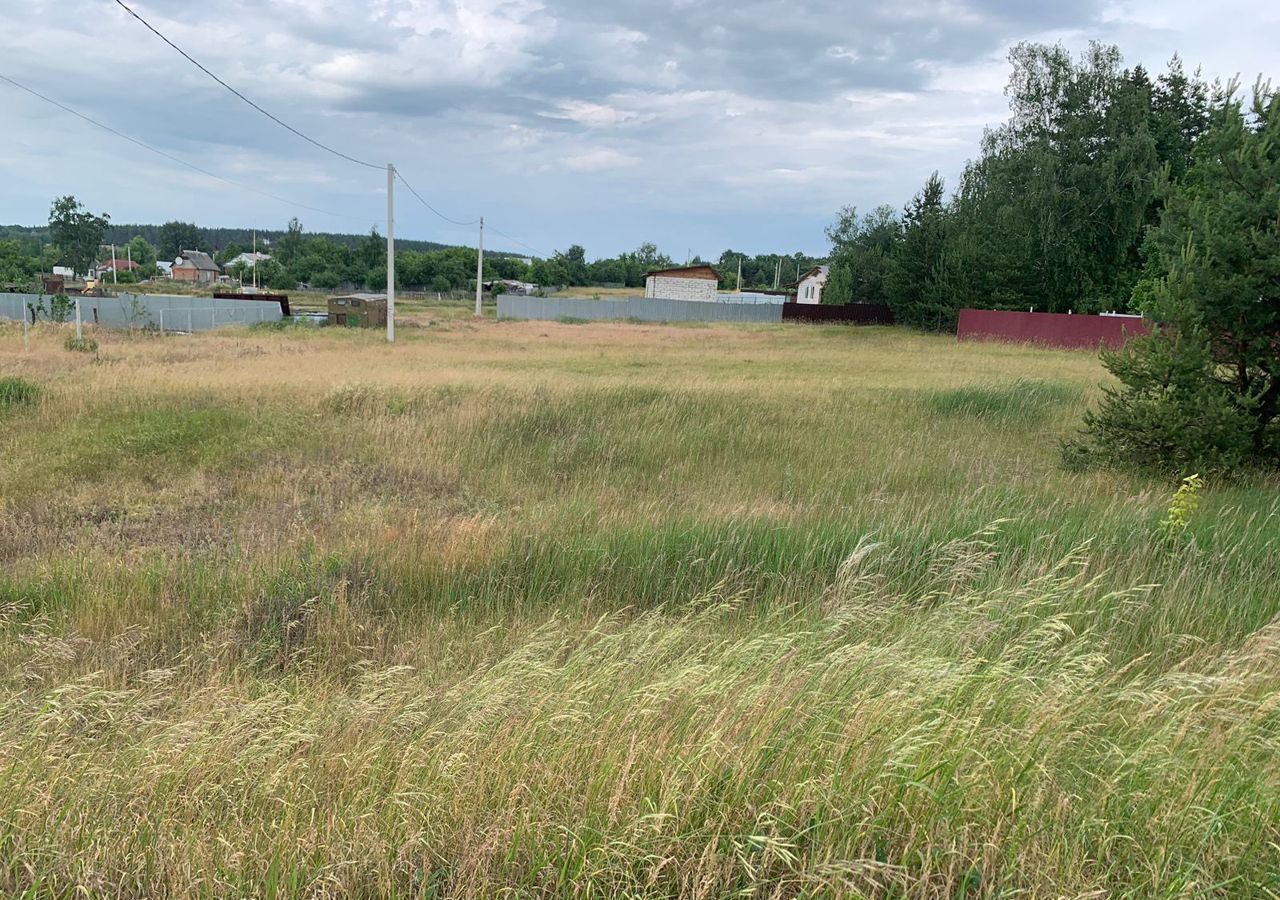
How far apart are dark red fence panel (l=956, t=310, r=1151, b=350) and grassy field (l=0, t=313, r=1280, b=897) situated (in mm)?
27986

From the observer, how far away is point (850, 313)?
210 ft

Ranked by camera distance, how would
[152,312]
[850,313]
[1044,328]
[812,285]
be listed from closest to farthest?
[1044,328]
[152,312]
[850,313]
[812,285]

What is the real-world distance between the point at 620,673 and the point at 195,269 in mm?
170832

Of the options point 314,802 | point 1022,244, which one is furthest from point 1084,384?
point 1022,244

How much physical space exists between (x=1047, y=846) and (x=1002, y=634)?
207cm

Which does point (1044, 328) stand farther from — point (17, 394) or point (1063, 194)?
point (17, 394)

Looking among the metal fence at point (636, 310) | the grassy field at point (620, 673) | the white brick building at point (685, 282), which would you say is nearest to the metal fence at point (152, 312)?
the metal fence at point (636, 310)

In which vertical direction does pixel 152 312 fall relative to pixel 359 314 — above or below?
below

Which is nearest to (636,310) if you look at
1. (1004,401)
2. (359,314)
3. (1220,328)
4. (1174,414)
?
(359,314)

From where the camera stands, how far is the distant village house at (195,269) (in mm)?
146500

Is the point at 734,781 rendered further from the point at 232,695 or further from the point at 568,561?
the point at 568,561

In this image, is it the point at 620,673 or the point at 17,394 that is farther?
the point at 17,394

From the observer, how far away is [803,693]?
10.7ft

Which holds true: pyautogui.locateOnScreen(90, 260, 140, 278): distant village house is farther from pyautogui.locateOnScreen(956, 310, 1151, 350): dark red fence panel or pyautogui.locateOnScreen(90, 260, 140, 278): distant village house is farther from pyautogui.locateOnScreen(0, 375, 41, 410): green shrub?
pyautogui.locateOnScreen(0, 375, 41, 410): green shrub
